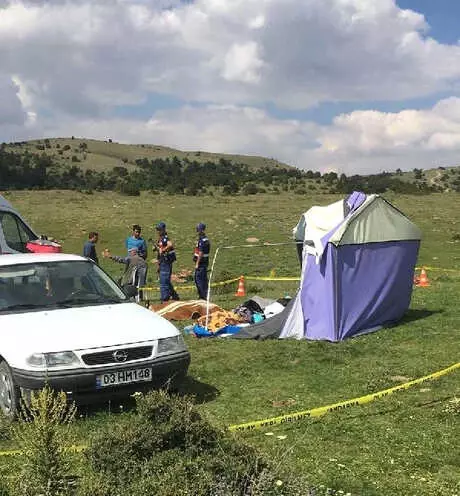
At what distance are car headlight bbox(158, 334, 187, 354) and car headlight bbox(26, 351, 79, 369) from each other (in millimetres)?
951

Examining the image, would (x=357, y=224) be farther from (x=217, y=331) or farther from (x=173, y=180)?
(x=173, y=180)

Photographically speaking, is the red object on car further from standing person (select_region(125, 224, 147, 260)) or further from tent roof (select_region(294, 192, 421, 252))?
tent roof (select_region(294, 192, 421, 252))

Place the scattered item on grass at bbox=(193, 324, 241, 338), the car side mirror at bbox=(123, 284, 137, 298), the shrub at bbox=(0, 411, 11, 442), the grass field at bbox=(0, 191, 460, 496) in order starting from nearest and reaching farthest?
the grass field at bbox=(0, 191, 460, 496), the shrub at bbox=(0, 411, 11, 442), the car side mirror at bbox=(123, 284, 137, 298), the scattered item on grass at bbox=(193, 324, 241, 338)

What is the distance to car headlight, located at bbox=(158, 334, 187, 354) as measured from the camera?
650cm

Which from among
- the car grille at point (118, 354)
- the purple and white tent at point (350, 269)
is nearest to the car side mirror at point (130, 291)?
the car grille at point (118, 354)

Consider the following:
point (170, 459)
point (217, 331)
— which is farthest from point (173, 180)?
point (170, 459)

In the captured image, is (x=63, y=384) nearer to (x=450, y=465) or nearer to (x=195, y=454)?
(x=195, y=454)

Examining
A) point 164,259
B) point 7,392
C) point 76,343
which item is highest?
point 76,343

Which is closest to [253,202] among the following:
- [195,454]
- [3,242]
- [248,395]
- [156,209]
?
[156,209]

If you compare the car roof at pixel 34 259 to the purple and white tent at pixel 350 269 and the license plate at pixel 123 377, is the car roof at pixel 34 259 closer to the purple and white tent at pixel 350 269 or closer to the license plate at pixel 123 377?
the license plate at pixel 123 377

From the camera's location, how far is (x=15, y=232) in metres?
13.6

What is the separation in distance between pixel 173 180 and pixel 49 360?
72.1 meters

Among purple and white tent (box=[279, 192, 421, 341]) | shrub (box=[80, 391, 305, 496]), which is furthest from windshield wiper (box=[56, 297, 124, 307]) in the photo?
purple and white tent (box=[279, 192, 421, 341])

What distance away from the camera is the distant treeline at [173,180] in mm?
62375
